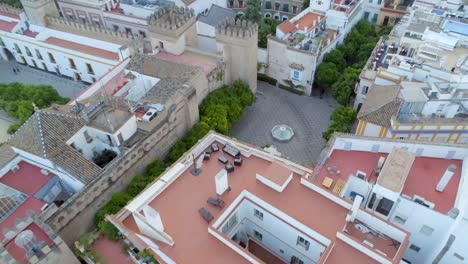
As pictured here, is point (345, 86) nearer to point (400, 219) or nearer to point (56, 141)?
point (400, 219)

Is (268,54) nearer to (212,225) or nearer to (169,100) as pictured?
(169,100)

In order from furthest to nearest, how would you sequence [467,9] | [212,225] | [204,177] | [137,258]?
[467,9], [204,177], [137,258], [212,225]

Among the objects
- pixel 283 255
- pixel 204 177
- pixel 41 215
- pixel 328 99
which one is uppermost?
pixel 204 177

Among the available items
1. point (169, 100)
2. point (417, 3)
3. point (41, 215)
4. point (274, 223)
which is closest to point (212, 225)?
point (274, 223)

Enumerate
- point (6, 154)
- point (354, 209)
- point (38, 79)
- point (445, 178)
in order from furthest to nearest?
point (38, 79), point (6, 154), point (445, 178), point (354, 209)

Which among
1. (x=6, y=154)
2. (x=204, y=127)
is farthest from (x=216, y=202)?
(x=6, y=154)

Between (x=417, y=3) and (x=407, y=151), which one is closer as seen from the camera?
(x=407, y=151)
